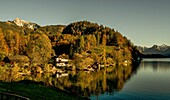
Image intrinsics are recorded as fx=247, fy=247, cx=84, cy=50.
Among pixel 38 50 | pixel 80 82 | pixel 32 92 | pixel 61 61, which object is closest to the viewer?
pixel 32 92

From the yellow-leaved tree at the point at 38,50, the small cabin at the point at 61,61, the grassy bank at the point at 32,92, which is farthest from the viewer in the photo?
the small cabin at the point at 61,61

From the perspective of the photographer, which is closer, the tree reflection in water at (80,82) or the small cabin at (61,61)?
the tree reflection in water at (80,82)

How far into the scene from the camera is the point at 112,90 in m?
85.9

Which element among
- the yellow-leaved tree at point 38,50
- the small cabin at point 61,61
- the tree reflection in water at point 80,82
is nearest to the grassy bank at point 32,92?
the tree reflection in water at point 80,82

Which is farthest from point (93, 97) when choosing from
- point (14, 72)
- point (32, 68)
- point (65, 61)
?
point (65, 61)

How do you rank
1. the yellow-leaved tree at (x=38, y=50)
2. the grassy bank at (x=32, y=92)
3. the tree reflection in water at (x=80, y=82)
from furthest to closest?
the yellow-leaved tree at (x=38, y=50) < the tree reflection in water at (x=80, y=82) < the grassy bank at (x=32, y=92)

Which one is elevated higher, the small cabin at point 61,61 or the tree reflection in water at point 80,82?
the small cabin at point 61,61

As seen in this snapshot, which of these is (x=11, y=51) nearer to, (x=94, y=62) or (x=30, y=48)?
(x=30, y=48)

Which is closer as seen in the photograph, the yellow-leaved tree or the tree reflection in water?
the tree reflection in water

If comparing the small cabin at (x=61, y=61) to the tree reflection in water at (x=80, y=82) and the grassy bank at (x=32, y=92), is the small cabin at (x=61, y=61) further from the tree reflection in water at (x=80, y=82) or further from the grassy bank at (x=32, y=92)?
the grassy bank at (x=32, y=92)

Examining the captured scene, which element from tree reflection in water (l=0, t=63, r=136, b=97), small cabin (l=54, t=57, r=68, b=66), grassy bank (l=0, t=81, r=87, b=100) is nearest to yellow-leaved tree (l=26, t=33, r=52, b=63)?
small cabin (l=54, t=57, r=68, b=66)

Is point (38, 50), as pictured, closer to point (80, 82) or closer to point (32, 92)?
point (80, 82)

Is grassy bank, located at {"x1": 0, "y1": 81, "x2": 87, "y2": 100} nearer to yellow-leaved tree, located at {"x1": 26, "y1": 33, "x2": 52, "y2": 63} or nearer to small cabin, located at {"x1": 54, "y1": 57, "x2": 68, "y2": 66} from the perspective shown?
yellow-leaved tree, located at {"x1": 26, "y1": 33, "x2": 52, "y2": 63}

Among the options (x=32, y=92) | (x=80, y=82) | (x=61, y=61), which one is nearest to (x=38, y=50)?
(x=61, y=61)
